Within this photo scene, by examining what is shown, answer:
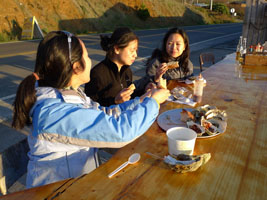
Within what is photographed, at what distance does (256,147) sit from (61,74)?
132 centimetres

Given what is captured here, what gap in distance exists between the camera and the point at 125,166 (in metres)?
1.29

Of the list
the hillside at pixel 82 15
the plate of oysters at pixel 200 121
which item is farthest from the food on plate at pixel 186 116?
the hillside at pixel 82 15

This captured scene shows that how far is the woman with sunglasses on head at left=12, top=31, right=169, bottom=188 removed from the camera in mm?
1230

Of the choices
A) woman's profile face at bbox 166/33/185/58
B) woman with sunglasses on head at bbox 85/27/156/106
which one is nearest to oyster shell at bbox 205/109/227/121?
woman with sunglasses on head at bbox 85/27/156/106

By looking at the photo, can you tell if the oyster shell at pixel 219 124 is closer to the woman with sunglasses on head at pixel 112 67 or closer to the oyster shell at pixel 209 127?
the oyster shell at pixel 209 127

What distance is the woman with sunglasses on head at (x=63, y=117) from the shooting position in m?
1.23

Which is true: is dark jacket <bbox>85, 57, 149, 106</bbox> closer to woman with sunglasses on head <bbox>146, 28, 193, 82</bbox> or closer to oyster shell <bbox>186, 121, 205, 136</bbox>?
woman with sunglasses on head <bbox>146, 28, 193, 82</bbox>

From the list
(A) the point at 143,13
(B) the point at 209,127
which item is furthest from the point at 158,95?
(A) the point at 143,13

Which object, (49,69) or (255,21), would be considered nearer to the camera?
(49,69)

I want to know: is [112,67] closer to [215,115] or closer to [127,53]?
[127,53]

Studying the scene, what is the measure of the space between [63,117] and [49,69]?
0.37m

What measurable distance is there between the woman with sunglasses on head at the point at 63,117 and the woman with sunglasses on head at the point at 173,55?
1.90m

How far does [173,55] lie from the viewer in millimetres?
3432

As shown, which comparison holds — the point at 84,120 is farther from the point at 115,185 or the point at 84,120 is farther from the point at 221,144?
the point at 221,144
